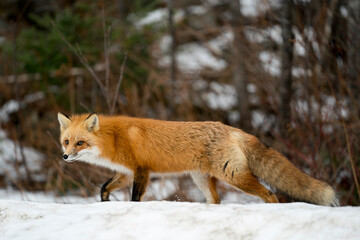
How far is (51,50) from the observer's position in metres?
7.47

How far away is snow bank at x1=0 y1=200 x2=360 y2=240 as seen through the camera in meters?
2.05

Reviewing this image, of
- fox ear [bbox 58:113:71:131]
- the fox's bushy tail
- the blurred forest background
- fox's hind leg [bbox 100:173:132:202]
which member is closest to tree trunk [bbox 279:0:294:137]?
the blurred forest background

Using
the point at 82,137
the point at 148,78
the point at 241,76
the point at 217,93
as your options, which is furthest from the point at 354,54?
the point at 217,93

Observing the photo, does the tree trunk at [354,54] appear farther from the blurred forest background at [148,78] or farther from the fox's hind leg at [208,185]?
the fox's hind leg at [208,185]

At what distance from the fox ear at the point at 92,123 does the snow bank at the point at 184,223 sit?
1051 mm

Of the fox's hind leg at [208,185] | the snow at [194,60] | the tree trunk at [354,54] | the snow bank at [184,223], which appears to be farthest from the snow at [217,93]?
the snow bank at [184,223]

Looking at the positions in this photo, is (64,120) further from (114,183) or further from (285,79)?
(285,79)

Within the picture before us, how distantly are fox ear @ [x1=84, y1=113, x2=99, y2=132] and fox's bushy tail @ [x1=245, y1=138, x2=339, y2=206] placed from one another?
141 centimetres

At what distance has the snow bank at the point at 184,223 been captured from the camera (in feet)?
6.72

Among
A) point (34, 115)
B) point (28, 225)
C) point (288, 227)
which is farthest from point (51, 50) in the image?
point (288, 227)

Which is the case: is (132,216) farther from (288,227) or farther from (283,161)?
(283,161)

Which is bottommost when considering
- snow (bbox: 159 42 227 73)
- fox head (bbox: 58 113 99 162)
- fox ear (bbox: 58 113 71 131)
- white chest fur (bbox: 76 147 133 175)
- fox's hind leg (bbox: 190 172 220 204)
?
fox's hind leg (bbox: 190 172 220 204)

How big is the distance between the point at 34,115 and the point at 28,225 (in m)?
7.94

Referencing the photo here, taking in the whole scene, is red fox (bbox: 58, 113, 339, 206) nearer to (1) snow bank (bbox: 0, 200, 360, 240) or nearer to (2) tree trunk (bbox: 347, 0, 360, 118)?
(1) snow bank (bbox: 0, 200, 360, 240)
